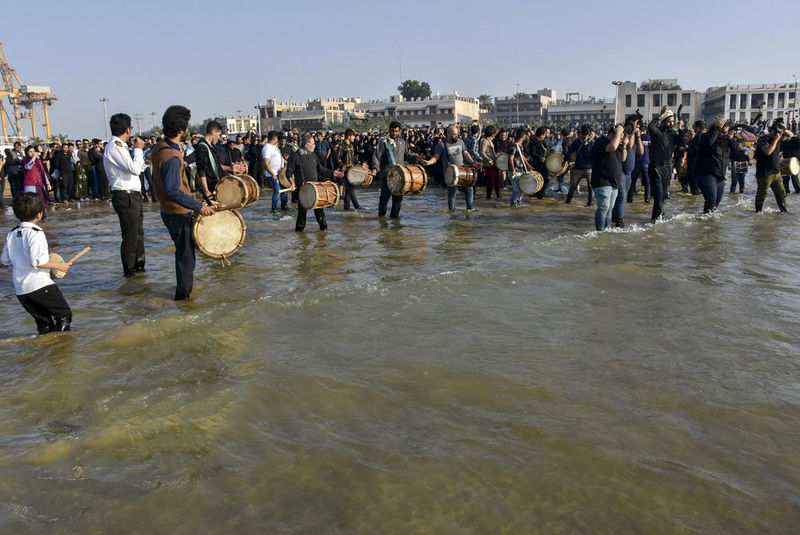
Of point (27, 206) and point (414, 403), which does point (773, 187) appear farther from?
point (27, 206)

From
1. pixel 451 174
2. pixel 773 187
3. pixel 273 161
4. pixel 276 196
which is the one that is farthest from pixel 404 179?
pixel 773 187

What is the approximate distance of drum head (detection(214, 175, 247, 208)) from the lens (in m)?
8.58

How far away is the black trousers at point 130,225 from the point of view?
7395 mm

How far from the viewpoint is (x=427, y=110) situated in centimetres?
14250

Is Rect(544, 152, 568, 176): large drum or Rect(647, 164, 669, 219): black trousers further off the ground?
Rect(544, 152, 568, 176): large drum

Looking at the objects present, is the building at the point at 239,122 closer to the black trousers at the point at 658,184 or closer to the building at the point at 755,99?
the building at the point at 755,99

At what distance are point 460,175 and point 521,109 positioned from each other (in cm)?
16011

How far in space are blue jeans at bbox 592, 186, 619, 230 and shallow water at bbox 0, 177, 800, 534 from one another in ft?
7.01

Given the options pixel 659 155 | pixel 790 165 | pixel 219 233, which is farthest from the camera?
pixel 790 165

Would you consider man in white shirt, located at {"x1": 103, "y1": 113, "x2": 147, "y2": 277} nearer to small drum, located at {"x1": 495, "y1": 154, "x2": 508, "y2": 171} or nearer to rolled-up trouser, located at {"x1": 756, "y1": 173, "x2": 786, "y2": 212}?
small drum, located at {"x1": 495, "y1": 154, "x2": 508, "y2": 171}

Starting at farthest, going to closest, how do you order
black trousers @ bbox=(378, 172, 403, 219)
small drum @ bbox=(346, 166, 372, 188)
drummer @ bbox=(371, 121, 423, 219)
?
small drum @ bbox=(346, 166, 372, 188) < black trousers @ bbox=(378, 172, 403, 219) < drummer @ bbox=(371, 121, 423, 219)

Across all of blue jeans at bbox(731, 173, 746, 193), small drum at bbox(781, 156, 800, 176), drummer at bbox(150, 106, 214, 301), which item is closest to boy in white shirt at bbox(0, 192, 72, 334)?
drummer at bbox(150, 106, 214, 301)

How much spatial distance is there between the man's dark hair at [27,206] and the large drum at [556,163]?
11600mm

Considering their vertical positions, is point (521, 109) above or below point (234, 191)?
above
